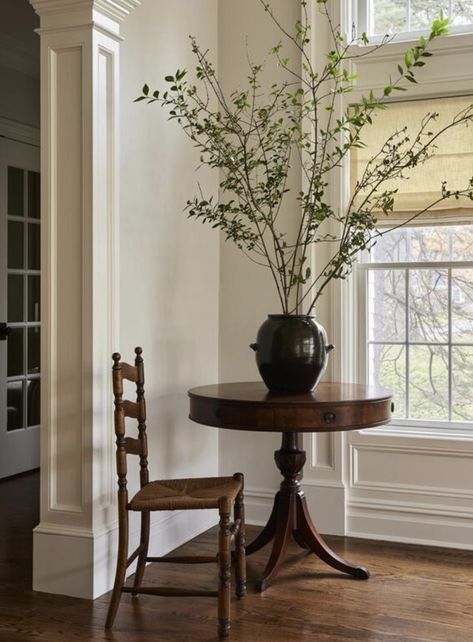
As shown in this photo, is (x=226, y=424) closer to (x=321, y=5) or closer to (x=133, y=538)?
(x=133, y=538)

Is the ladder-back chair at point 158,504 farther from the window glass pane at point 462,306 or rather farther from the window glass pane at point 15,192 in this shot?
the window glass pane at point 15,192

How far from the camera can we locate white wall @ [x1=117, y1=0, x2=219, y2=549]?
144 inches

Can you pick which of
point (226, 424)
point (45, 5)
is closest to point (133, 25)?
point (45, 5)

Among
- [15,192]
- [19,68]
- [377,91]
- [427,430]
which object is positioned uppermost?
[19,68]

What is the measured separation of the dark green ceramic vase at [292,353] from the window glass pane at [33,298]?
3.02 m

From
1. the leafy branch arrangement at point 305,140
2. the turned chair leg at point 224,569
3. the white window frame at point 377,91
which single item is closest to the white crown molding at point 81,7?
the leafy branch arrangement at point 305,140

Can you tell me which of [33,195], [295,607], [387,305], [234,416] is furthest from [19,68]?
[295,607]

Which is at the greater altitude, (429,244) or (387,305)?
(429,244)

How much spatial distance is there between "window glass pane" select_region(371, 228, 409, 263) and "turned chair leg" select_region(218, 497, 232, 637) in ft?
6.25

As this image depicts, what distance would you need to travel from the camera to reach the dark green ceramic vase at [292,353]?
11.2 ft

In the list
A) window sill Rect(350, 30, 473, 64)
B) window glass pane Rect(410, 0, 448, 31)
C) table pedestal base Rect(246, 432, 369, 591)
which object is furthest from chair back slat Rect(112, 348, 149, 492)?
Result: window glass pane Rect(410, 0, 448, 31)

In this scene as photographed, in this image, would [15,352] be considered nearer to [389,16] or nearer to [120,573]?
[120,573]

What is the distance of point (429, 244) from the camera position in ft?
13.7

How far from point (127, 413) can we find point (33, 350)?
117 inches
